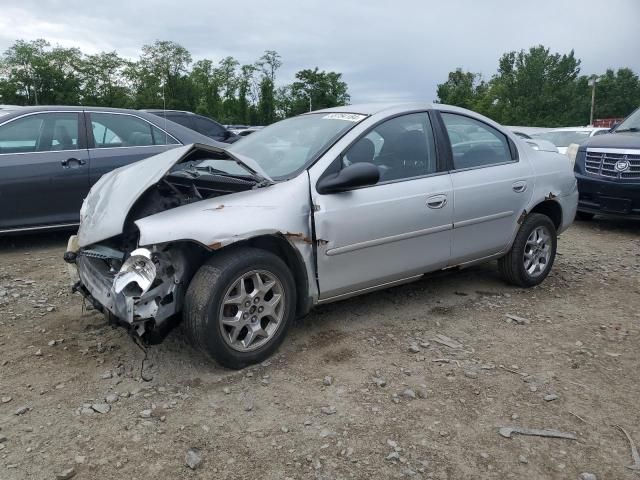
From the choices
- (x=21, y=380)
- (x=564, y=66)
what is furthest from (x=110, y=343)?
(x=564, y=66)

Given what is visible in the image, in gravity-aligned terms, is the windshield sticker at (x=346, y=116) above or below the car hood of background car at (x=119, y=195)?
above

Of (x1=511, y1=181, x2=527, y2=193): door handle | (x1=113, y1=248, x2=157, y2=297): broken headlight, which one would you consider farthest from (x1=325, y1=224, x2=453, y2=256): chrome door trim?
(x1=113, y1=248, x2=157, y2=297): broken headlight

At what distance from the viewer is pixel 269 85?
4884cm

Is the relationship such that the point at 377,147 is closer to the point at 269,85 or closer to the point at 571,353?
the point at 571,353

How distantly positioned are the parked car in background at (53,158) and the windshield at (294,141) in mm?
2378

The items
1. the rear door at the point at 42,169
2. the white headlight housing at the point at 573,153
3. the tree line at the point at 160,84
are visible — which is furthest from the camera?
the tree line at the point at 160,84

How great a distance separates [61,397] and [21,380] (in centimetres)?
37

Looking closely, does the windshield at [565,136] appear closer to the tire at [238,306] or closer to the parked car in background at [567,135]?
the parked car in background at [567,135]

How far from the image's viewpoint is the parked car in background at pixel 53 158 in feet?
18.6

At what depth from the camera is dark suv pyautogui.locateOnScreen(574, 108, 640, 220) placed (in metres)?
7.22

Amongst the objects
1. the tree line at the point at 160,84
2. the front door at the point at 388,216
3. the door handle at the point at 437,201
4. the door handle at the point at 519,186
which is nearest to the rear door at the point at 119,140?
the front door at the point at 388,216

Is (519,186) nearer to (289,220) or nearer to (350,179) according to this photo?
(350,179)

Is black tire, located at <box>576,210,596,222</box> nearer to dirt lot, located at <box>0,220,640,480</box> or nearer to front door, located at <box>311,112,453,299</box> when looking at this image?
dirt lot, located at <box>0,220,640,480</box>

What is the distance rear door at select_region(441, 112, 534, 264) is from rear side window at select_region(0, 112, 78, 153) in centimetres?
412
